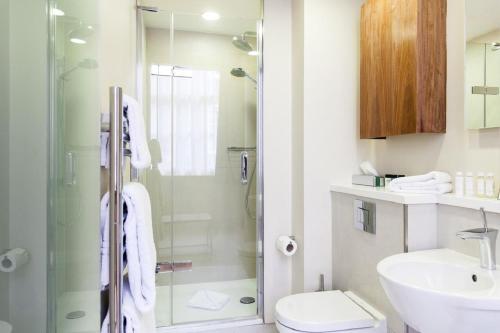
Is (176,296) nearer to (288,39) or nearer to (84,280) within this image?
(84,280)

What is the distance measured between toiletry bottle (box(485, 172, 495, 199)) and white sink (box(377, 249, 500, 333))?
0.90 ft

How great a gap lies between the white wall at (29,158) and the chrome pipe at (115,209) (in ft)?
0.50

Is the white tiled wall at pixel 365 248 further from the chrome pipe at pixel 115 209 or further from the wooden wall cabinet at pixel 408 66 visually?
the chrome pipe at pixel 115 209

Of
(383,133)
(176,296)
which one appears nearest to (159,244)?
(176,296)

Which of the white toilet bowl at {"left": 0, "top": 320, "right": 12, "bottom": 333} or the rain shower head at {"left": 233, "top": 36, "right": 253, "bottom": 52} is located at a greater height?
the rain shower head at {"left": 233, "top": 36, "right": 253, "bottom": 52}

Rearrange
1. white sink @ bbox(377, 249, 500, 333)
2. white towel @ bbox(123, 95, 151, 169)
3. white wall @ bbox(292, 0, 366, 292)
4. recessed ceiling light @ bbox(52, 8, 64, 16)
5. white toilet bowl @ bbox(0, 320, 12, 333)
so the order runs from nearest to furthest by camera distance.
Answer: white toilet bowl @ bbox(0, 320, 12, 333) → recessed ceiling light @ bbox(52, 8, 64, 16) → white sink @ bbox(377, 249, 500, 333) → white towel @ bbox(123, 95, 151, 169) → white wall @ bbox(292, 0, 366, 292)

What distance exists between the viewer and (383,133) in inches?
72.9

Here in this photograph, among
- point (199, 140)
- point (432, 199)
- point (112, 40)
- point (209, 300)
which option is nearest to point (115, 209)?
point (112, 40)

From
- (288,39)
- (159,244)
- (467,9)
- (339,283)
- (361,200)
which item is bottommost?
(339,283)

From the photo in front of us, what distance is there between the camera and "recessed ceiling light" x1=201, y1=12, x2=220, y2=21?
7.63 feet

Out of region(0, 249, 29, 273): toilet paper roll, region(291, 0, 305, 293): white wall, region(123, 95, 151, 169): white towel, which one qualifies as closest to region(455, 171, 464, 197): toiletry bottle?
region(291, 0, 305, 293): white wall

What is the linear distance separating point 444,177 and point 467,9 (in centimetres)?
77

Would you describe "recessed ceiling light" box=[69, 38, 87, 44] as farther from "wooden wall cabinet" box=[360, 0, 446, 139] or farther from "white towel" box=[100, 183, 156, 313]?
"wooden wall cabinet" box=[360, 0, 446, 139]

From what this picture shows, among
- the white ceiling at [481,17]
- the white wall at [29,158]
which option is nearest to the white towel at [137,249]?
the white wall at [29,158]
